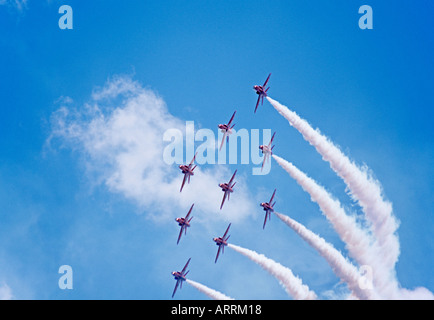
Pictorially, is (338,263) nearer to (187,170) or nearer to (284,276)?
(284,276)

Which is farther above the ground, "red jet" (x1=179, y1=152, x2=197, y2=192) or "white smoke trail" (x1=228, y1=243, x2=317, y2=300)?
"red jet" (x1=179, y1=152, x2=197, y2=192)

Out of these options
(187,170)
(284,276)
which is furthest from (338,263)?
(187,170)

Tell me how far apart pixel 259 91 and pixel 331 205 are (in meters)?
25.6

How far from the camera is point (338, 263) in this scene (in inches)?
4215

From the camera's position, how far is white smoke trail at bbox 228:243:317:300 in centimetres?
10675

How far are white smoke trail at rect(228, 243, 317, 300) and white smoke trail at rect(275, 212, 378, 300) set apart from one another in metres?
5.68

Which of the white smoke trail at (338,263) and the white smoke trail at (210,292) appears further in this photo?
the white smoke trail at (210,292)

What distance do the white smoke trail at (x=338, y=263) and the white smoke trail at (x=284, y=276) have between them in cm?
568

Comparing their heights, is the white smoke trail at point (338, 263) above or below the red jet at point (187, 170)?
below

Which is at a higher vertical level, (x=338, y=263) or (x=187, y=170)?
(x=187, y=170)

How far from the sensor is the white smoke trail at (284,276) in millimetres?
106750

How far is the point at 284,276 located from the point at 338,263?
361 inches
